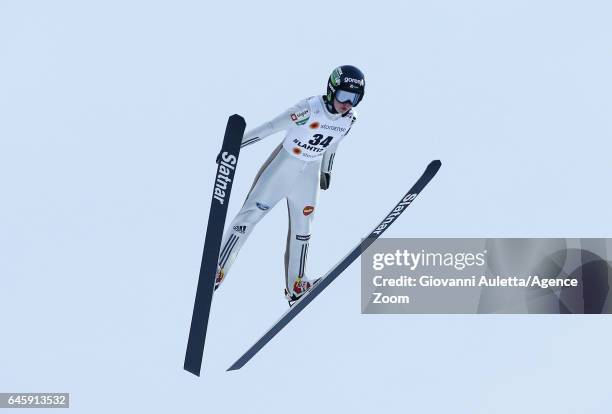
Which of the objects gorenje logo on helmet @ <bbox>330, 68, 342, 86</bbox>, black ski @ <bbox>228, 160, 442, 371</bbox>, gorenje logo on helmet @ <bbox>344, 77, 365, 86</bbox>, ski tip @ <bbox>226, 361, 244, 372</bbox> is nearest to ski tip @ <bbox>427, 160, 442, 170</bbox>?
black ski @ <bbox>228, 160, 442, 371</bbox>

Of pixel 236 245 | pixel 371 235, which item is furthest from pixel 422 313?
pixel 236 245

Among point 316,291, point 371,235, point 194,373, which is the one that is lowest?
point 194,373

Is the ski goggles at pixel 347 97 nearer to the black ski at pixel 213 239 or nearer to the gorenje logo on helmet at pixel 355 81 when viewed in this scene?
the gorenje logo on helmet at pixel 355 81

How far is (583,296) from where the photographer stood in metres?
14.4

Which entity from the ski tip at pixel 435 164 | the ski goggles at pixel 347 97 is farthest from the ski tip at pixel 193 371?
the ski tip at pixel 435 164

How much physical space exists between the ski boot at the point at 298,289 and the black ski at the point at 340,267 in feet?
0.97

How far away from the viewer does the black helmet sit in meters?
10.1

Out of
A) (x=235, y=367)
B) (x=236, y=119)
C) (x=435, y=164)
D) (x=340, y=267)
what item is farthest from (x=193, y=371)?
(x=435, y=164)

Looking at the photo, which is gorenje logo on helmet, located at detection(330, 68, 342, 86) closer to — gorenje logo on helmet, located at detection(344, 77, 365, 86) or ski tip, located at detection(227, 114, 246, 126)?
gorenje logo on helmet, located at detection(344, 77, 365, 86)

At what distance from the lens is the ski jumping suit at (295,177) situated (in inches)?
410

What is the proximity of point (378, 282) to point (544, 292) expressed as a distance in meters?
3.21

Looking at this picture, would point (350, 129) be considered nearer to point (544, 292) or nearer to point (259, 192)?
point (259, 192)

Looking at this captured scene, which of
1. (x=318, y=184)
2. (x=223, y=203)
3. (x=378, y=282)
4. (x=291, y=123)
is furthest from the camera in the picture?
(x=378, y=282)

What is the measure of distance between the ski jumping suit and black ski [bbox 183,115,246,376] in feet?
3.35
